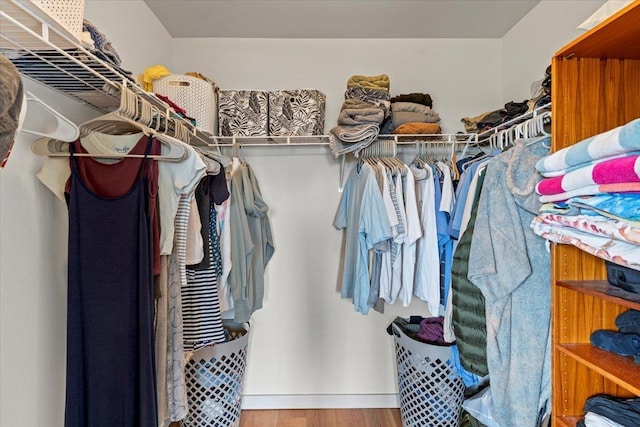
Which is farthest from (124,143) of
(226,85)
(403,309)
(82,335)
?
(403,309)

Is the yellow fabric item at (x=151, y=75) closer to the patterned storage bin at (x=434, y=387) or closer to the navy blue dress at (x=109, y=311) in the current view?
the navy blue dress at (x=109, y=311)

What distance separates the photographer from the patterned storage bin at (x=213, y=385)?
5.91ft

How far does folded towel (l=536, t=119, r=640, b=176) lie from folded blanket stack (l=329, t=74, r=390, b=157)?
3.38 feet

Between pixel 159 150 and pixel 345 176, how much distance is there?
1.31m

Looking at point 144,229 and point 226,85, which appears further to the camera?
point 226,85

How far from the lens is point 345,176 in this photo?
236cm

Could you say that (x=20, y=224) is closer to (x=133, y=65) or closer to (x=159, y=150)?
(x=159, y=150)

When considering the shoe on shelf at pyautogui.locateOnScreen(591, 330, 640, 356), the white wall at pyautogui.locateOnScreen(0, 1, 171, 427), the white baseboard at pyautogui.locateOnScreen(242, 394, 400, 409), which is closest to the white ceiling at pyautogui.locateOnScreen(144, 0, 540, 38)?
the white wall at pyautogui.locateOnScreen(0, 1, 171, 427)

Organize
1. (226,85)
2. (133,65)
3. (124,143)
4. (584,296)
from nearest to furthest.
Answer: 1. (584,296)
2. (124,143)
3. (133,65)
4. (226,85)

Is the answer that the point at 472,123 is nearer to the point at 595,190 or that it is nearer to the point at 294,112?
the point at 294,112

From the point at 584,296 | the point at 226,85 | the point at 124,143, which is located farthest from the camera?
the point at 226,85

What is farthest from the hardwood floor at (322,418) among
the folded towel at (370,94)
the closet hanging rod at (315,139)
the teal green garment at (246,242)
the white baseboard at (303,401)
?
the folded towel at (370,94)

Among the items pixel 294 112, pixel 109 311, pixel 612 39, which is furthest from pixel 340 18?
pixel 109 311

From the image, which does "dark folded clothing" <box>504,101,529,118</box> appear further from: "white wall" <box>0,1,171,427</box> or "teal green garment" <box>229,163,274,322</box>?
"white wall" <box>0,1,171,427</box>
